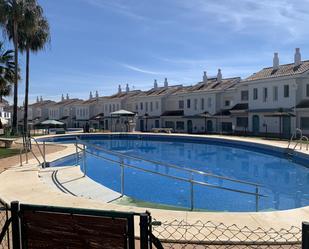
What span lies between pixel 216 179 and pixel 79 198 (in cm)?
767

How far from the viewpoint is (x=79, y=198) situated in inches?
356

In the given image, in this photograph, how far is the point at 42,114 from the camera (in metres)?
79.8

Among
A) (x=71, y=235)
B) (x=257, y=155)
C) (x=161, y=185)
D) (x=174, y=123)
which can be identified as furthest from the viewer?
(x=174, y=123)

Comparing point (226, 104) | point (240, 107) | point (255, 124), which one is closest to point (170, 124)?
point (226, 104)

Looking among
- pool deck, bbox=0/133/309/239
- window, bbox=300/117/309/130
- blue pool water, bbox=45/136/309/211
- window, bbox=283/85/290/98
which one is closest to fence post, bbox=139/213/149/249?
pool deck, bbox=0/133/309/239

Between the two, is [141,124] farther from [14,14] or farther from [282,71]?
[14,14]

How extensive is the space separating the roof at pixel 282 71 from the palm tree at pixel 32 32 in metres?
23.6

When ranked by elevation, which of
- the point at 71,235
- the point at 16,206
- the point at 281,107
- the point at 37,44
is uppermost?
the point at 37,44

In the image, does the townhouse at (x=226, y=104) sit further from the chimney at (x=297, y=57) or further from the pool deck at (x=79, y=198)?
the pool deck at (x=79, y=198)

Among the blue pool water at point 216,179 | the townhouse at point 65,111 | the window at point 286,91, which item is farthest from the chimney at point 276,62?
the townhouse at point 65,111

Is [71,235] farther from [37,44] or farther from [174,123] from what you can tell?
[174,123]

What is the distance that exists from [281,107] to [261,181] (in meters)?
21.2

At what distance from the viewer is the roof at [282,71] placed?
109 feet

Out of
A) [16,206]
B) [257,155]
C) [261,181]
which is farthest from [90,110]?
[16,206]
